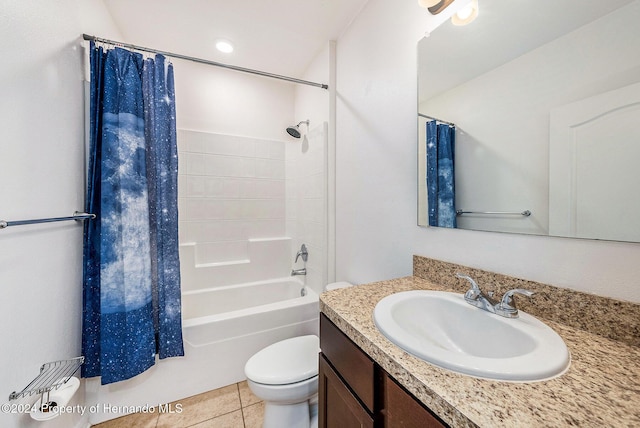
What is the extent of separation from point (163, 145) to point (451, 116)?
1.66 m

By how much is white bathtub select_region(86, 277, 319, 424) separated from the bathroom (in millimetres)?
195

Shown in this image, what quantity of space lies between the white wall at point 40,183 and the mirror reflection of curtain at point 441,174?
63.6 inches

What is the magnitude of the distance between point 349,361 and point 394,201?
2.83ft

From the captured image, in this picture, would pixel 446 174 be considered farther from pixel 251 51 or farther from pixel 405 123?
pixel 251 51

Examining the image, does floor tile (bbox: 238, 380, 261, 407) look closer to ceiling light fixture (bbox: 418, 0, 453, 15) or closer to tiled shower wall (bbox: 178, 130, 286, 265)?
tiled shower wall (bbox: 178, 130, 286, 265)

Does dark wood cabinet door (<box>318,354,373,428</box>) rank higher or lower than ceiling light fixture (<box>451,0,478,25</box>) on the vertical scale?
lower

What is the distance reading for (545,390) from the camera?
0.44m

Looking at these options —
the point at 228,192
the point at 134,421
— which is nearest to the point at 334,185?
the point at 228,192

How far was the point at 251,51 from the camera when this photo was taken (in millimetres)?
2059

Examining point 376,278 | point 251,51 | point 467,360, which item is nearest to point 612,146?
point 467,360

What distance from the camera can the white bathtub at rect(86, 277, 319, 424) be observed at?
1.42 metres

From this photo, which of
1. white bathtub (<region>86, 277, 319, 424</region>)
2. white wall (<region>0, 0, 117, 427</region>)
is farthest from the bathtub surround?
white wall (<region>0, 0, 117, 427</region>)

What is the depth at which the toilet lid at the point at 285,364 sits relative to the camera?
3.86ft

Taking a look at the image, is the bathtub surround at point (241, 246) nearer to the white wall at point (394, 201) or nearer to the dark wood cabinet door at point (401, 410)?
the white wall at point (394, 201)
